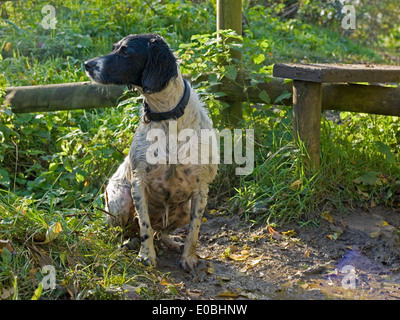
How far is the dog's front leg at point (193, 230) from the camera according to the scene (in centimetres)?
382

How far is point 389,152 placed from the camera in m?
4.82

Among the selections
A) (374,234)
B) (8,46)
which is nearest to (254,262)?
(374,234)

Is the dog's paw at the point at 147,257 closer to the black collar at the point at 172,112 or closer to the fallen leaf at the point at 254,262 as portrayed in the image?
the fallen leaf at the point at 254,262

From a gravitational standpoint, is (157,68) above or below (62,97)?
above

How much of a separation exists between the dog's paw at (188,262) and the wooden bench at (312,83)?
137cm

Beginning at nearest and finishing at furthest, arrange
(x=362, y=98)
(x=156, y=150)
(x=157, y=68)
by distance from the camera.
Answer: (x=157, y=68), (x=156, y=150), (x=362, y=98)

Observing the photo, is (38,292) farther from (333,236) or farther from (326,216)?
(326,216)

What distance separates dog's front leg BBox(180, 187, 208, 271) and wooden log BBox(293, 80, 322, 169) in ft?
3.71

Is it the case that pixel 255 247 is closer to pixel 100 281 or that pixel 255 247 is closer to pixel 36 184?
pixel 100 281

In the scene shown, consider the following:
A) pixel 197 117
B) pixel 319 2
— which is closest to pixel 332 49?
pixel 319 2

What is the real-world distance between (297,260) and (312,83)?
1.36 m

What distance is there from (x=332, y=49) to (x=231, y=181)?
16.5 ft

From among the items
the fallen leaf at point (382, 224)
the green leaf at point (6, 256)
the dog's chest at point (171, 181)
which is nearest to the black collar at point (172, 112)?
the dog's chest at point (171, 181)

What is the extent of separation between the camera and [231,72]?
4902 mm
